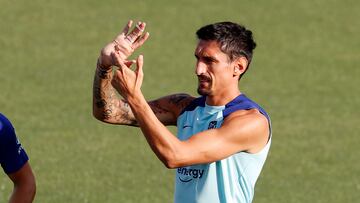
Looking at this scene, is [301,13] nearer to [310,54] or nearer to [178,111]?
[310,54]

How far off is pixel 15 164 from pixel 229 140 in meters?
1.75

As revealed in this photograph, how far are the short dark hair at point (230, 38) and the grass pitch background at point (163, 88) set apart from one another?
6.97 meters

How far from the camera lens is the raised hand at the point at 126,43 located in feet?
26.3

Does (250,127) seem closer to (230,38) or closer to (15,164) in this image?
(230,38)

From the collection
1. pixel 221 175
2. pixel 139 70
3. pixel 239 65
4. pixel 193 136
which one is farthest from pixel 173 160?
pixel 239 65

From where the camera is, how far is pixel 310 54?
85.7ft

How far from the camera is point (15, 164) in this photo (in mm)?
8094

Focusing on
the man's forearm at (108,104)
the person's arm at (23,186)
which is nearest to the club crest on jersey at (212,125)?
the man's forearm at (108,104)

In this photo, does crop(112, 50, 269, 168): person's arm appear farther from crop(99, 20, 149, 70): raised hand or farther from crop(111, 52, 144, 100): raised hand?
crop(99, 20, 149, 70): raised hand

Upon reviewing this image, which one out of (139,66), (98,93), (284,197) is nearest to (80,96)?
(284,197)

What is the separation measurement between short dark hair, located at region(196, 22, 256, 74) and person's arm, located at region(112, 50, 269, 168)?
493 mm

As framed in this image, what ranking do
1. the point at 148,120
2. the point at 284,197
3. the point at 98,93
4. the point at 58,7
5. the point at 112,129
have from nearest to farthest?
the point at 148,120 < the point at 98,93 < the point at 284,197 < the point at 112,129 < the point at 58,7

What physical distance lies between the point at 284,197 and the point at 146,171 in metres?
2.47

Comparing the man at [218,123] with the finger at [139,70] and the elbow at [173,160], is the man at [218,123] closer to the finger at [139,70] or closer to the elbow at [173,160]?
the elbow at [173,160]
